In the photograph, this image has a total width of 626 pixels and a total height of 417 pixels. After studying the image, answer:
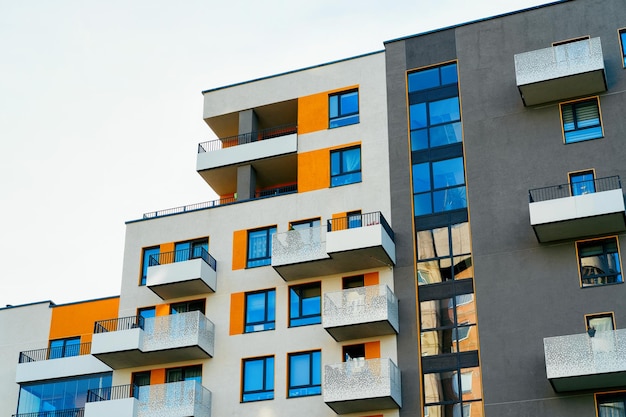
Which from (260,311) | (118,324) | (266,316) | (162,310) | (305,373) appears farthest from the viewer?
(118,324)

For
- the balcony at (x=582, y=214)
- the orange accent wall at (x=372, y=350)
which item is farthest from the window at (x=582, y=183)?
the orange accent wall at (x=372, y=350)

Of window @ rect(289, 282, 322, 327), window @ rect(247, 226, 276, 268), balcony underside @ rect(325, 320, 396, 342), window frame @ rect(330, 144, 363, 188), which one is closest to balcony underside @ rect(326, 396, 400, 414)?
balcony underside @ rect(325, 320, 396, 342)

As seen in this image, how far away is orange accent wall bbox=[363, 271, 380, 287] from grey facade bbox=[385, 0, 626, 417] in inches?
37.0

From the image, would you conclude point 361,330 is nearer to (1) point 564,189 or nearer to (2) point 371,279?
(2) point 371,279

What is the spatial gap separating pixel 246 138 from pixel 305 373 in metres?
12.5

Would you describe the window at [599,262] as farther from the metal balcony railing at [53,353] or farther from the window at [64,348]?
the window at [64,348]

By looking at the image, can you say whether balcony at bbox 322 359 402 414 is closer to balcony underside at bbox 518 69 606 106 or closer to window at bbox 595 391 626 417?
window at bbox 595 391 626 417

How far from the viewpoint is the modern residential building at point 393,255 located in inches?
1497

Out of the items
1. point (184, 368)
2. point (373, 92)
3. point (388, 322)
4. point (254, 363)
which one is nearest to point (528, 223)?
point (388, 322)

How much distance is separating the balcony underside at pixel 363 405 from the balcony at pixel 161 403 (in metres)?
5.92

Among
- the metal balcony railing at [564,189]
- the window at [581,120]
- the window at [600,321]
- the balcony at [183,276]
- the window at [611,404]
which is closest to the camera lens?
the window at [611,404]

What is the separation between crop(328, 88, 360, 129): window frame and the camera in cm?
4572

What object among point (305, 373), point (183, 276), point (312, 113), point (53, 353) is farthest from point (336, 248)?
point (53, 353)

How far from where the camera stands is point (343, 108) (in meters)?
46.3
